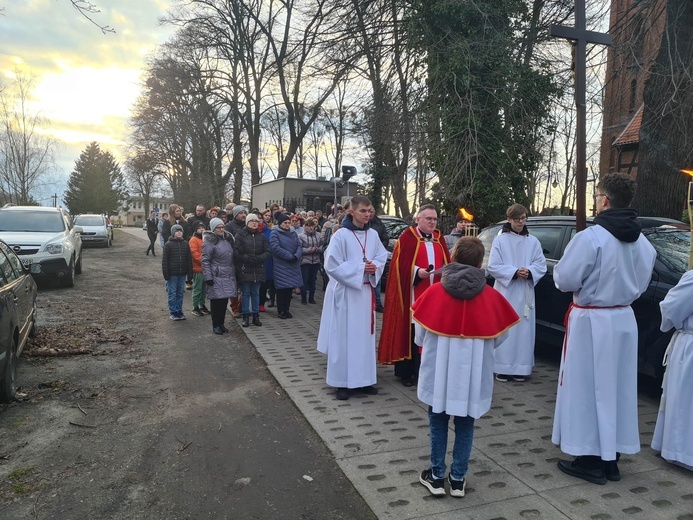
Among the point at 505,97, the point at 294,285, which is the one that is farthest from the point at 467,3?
the point at 294,285

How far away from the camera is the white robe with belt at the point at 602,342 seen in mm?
3754

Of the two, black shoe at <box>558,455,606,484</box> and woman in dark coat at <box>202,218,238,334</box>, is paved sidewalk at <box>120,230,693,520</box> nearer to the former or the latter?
black shoe at <box>558,455,606,484</box>

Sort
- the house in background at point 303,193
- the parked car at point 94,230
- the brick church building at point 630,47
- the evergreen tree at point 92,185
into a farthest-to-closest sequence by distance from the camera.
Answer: the evergreen tree at point 92,185, the parked car at point 94,230, the house in background at point 303,193, the brick church building at point 630,47

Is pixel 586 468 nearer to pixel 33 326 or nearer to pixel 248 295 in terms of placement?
pixel 248 295

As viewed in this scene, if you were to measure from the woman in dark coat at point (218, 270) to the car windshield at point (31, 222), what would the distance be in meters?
6.55

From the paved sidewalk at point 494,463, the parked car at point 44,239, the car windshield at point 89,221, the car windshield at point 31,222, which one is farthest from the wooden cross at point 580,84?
the car windshield at point 89,221

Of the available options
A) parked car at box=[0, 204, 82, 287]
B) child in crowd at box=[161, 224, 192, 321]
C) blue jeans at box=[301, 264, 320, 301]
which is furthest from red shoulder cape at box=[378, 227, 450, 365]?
parked car at box=[0, 204, 82, 287]

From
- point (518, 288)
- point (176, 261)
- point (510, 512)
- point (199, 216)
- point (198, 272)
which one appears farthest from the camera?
point (199, 216)

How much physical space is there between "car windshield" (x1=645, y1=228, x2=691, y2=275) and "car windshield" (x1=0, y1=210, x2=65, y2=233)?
41.3 ft

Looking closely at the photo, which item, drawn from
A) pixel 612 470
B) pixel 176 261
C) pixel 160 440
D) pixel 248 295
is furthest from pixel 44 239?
pixel 612 470

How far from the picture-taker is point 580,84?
533 centimetres

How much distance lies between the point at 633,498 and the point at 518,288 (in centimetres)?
301

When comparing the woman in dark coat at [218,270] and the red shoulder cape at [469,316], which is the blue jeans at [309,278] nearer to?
the woman in dark coat at [218,270]

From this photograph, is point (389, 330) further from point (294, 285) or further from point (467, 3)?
point (467, 3)
